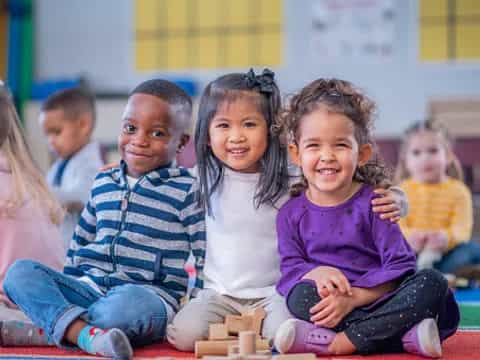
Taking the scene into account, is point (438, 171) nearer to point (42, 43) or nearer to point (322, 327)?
point (322, 327)

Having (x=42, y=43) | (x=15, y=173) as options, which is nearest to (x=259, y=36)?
(x=42, y=43)

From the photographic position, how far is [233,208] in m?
1.69

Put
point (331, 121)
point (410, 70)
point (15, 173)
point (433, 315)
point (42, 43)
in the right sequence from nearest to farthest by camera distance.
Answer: point (433, 315) < point (331, 121) < point (15, 173) < point (410, 70) < point (42, 43)

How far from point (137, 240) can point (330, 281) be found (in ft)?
1.34

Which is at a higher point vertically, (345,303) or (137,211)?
(137,211)

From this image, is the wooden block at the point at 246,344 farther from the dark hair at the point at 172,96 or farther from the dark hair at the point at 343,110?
the dark hair at the point at 172,96

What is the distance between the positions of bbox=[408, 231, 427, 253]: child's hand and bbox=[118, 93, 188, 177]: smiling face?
4.62ft

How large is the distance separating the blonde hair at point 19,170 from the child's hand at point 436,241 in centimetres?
145

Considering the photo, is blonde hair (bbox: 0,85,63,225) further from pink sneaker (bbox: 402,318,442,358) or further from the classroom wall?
the classroom wall

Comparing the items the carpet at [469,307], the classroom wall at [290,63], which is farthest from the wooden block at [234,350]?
the classroom wall at [290,63]

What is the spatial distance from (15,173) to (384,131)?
11.6 ft

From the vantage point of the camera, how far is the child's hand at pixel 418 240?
290 cm

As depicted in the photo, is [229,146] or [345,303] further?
[229,146]

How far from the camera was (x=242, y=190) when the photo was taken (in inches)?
66.8
